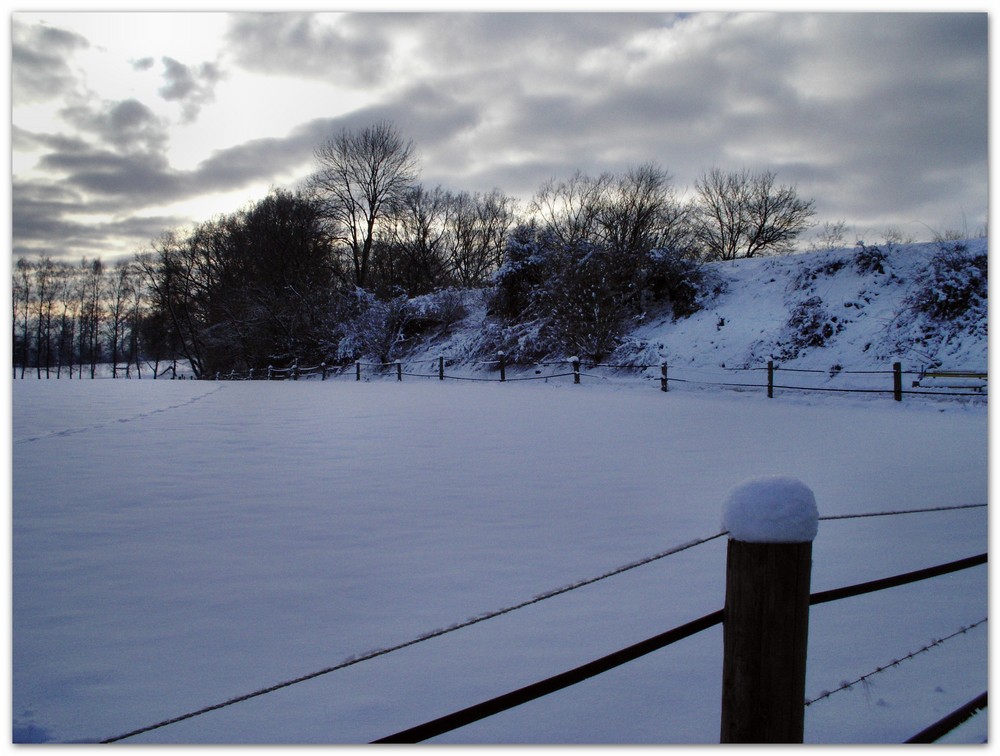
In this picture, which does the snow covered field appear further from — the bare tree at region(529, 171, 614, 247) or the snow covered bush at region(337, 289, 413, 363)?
the snow covered bush at region(337, 289, 413, 363)

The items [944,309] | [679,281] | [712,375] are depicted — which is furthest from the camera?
[679,281]

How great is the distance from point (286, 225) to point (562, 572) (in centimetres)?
2830

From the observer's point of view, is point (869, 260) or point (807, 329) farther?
point (869, 260)

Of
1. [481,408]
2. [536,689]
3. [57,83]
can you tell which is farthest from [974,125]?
[481,408]

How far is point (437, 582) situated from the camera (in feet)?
11.2

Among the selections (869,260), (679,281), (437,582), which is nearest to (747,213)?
(679,281)

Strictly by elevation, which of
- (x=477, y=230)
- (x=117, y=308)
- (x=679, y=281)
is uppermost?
(x=477, y=230)

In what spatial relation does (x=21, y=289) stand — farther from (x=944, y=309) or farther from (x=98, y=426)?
(x=944, y=309)

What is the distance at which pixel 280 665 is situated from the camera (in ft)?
8.55

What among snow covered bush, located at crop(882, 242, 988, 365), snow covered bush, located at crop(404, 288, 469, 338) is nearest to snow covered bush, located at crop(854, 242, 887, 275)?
snow covered bush, located at crop(882, 242, 988, 365)

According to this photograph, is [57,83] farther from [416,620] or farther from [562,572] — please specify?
[562,572]

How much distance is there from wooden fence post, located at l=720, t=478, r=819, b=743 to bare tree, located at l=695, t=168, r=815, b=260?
2351 centimetres

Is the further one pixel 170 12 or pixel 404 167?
pixel 404 167

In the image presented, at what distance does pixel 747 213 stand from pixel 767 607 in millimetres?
26385
